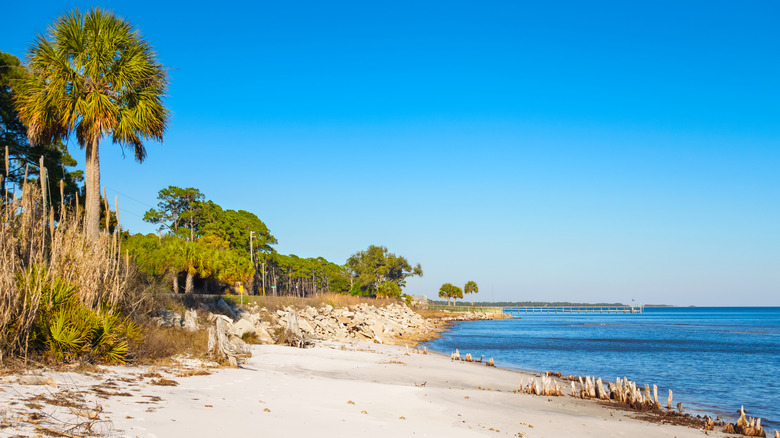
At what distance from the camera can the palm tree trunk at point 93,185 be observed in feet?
44.4

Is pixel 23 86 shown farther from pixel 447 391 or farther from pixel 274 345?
pixel 447 391

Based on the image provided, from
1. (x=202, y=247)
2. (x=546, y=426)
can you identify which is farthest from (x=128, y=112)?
(x=202, y=247)

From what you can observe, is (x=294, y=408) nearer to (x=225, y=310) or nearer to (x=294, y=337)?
(x=294, y=337)

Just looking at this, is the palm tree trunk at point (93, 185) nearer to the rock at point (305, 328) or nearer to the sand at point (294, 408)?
the sand at point (294, 408)

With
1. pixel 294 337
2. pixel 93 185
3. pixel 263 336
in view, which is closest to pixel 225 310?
pixel 263 336

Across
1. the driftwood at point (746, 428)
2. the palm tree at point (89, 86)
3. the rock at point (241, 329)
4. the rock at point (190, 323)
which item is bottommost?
the driftwood at point (746, 428)

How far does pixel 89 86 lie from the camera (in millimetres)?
13945

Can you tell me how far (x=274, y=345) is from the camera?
2056cm

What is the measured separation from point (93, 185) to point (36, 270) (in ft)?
13.8

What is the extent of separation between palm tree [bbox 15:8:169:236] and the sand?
19.2 ft

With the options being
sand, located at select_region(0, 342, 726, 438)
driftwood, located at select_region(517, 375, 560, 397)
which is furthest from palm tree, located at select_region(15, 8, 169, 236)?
driftwood, located at select_region(517, 375, 560, 397)

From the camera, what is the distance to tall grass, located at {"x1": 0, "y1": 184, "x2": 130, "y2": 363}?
8977 mm

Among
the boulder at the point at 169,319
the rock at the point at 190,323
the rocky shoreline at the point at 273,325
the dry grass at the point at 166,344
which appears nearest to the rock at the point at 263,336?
the rocky shoreline at the point at 273,325

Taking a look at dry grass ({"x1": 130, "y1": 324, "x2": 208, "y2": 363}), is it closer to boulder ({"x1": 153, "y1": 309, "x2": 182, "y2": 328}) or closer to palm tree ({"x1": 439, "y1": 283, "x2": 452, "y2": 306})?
boulder ({"x1": 153, "y1": 309, "x2": 182, "y2": 328})
